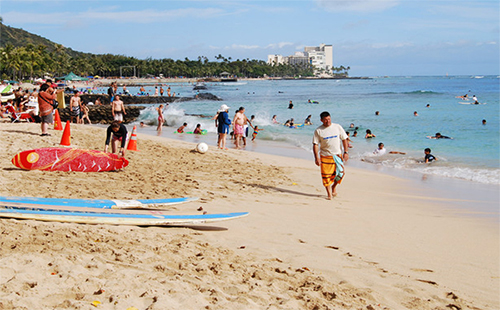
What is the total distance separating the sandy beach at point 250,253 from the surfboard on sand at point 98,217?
0.10m

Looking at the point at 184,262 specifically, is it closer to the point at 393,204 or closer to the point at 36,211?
the point at 36,211

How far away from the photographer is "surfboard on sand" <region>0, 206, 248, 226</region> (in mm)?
5094

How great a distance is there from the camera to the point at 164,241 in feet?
16.5

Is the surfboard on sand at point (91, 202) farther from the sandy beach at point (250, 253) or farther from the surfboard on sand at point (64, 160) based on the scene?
the surfboard on sand at point (64, 160)

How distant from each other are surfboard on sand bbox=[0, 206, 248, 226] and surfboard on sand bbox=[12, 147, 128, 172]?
3485 millimetres

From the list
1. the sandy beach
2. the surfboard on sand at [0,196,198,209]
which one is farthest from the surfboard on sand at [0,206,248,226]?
the surfboard on sand at [0,196,198,209]

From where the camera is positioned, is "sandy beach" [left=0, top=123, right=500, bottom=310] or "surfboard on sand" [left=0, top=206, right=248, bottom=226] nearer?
"sandy beach" [left=0, top=123, right=500, bottom=310]

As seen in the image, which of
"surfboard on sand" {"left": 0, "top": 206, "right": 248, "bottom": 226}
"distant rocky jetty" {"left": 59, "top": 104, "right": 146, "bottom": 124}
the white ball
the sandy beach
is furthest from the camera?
"distant rocky jetty" {"left": 59, "top": 104, "right": 146, "bottom": 124}

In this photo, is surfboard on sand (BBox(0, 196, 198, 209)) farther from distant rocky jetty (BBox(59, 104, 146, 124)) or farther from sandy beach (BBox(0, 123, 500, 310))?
Answer: distant rocky jetty (BBox(59, 104, 146, 124))

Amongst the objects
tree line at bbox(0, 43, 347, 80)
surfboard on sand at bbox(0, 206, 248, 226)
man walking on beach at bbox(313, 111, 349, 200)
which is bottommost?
surfboard on sand at bbox(0, 206, 248, 226)

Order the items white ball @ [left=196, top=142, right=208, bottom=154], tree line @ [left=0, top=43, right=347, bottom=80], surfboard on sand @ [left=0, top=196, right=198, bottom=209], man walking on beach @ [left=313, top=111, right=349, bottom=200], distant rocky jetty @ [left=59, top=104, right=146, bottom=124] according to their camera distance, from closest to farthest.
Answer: surfboard on sand @ [left=0, top=196, right=198, bottom=209]
man walking on beach @ [left=313, top=111, right=349, bottom=200]
white ball @ [left=196, top=142, right=208, bottom=154]
distant rocky jetty @ [left=59, top=104, right=146, bottom=124]
tree line @ [left=0, top=43, right=347, bottom=80]

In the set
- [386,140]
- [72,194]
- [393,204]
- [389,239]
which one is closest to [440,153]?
[386,140]

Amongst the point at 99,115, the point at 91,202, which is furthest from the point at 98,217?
the point at 99,115

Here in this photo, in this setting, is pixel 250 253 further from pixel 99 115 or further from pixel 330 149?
pixel 99 115
